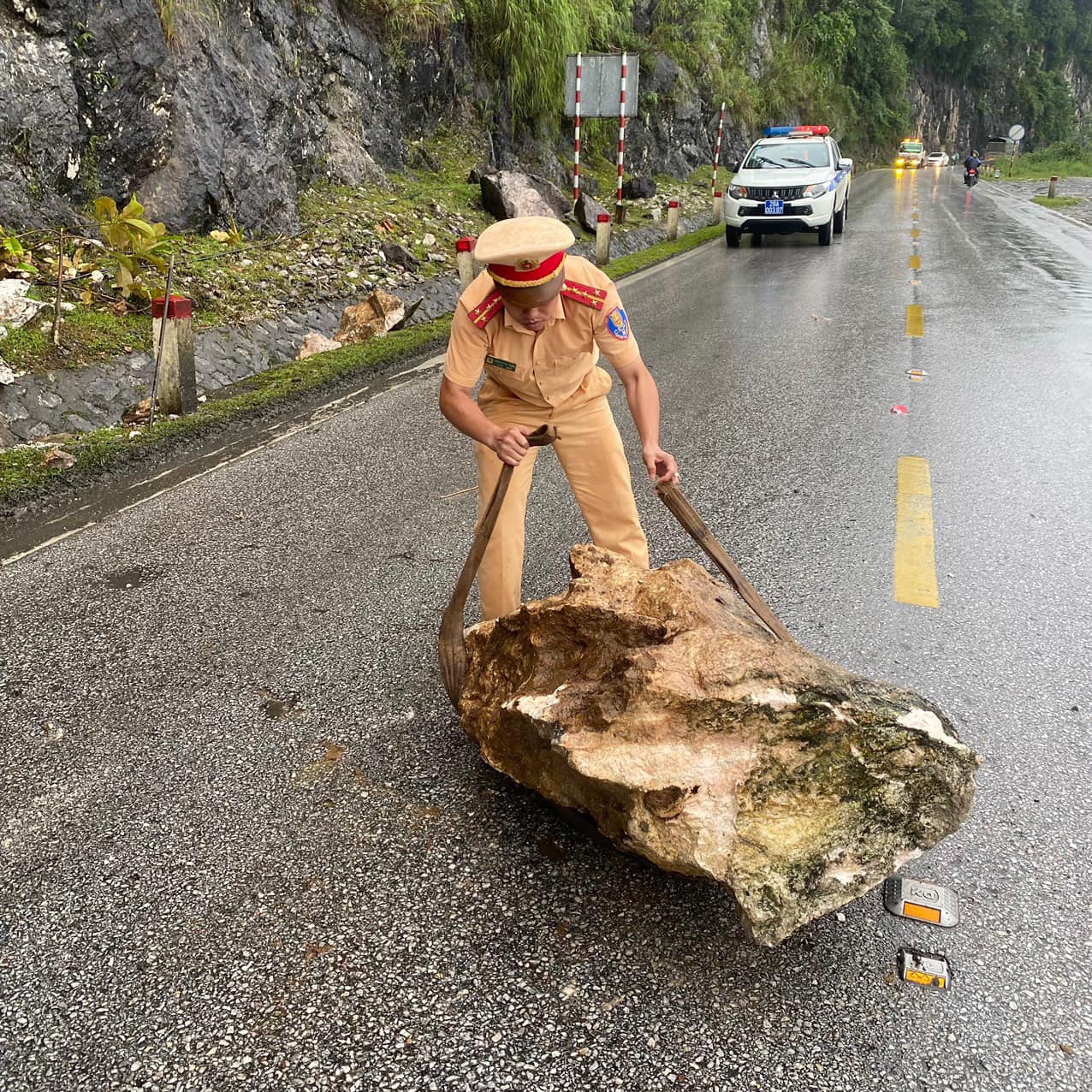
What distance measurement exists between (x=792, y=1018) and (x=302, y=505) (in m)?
3.67

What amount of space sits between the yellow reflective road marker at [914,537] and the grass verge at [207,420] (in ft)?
13.7

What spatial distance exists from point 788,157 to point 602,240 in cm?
560

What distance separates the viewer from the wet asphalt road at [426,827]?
Result: 2004mm

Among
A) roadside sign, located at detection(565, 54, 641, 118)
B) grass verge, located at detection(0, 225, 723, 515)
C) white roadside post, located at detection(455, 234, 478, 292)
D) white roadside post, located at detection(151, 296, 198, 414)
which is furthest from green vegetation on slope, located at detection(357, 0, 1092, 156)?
white roadside post, located at detection(151, 296, 198, 414)

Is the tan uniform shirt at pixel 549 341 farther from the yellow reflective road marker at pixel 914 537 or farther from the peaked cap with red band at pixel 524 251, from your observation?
the yellow reflective road marker at pixel 914 537

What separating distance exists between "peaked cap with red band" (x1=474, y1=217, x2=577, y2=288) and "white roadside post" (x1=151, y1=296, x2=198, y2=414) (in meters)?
4.03

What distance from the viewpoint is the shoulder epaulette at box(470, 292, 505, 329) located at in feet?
9.98

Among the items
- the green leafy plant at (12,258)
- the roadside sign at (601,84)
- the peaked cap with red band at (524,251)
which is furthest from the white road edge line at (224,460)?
the roadside sign at (601,84)

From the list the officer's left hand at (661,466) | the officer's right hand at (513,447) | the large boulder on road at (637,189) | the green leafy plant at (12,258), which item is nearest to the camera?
the officer's right hand at (513,447)

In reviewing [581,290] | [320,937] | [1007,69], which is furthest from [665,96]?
[1007,69]

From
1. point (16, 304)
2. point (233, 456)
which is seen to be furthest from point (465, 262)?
point (233, 456)

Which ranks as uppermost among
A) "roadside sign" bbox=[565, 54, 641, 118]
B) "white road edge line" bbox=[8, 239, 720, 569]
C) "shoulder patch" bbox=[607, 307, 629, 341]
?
"roadside sign" bbox=[565, 54, 641, 118]

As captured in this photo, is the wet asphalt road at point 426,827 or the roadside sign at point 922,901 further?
the roadside sign at point 922,901

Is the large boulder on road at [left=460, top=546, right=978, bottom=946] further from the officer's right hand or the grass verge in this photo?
the grass verge
